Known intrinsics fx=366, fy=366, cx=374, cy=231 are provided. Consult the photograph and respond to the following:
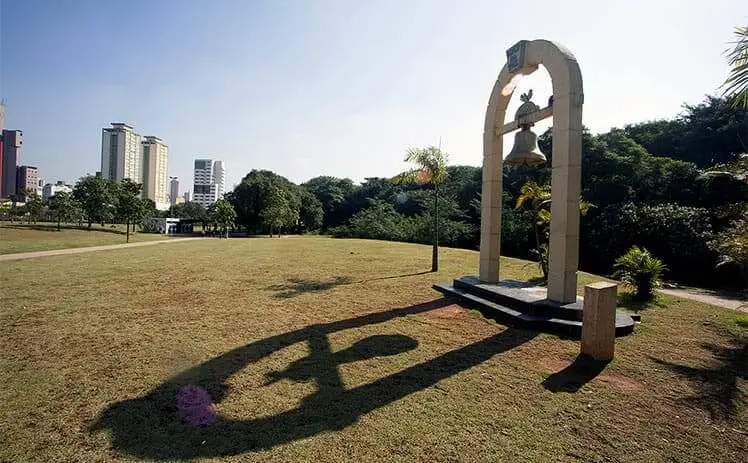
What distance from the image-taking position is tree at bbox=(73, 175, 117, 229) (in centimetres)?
4231

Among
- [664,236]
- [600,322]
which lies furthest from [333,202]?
[600,322]

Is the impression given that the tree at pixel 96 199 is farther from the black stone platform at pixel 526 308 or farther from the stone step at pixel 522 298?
the black stone platform at pixel 526 308

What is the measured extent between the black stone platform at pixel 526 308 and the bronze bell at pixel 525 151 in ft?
8.15

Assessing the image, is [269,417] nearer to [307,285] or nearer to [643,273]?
[307,285]

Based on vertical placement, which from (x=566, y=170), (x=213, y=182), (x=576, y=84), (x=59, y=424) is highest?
(x=213, y=182)

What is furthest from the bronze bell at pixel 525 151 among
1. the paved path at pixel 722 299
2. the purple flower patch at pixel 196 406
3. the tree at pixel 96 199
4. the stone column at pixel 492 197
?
the tree at pixel 96 199

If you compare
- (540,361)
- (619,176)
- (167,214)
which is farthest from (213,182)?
(540,361)

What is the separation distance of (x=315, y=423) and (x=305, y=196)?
4689 cm

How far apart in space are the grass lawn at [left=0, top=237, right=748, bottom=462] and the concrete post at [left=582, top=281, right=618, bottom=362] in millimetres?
249

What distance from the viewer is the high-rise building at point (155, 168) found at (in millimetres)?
89000

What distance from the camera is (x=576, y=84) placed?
241 inches

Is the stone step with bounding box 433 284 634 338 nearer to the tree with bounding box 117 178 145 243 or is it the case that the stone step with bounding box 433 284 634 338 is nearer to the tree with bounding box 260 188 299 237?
the tree with bounding box 117 178 145 243

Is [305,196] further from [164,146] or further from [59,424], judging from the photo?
[164,146]

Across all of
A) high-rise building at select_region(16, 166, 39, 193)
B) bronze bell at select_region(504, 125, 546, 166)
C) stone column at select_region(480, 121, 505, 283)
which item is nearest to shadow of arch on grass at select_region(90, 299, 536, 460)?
stone column at select_region(480, 121, 505, 283)
